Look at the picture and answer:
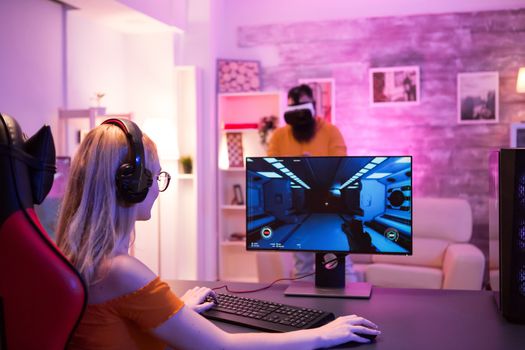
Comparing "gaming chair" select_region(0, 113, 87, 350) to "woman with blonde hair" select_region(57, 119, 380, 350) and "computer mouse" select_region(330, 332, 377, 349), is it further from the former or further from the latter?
"computer mouse" select_region(330, 332, 377, 349)

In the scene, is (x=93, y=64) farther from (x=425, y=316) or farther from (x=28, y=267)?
(x=28, y=267)

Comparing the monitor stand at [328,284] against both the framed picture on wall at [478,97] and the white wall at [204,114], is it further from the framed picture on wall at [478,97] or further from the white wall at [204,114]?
the framed picture on wall at [478,97]

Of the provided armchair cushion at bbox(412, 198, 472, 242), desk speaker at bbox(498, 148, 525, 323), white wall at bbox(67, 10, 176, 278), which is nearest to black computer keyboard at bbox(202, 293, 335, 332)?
desk speaker at bbox(498, 148, 525, 323)

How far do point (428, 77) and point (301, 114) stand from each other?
1650mm

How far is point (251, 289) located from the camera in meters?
2.03

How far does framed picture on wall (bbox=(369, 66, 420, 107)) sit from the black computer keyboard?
375 centimetres

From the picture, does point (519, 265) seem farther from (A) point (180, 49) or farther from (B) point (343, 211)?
(A) point (180, 49)

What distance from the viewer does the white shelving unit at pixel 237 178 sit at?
211 inches

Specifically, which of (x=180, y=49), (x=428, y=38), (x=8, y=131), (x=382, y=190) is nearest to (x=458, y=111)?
(x=428, y=38)

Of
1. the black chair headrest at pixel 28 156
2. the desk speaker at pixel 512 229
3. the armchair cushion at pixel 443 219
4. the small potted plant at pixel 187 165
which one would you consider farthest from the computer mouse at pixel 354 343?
the small potted plant at pixel 187 165

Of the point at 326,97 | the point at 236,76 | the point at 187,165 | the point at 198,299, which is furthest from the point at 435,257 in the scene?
the point at 198,299

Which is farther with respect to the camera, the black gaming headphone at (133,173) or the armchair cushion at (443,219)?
→ the armchair cushion at (443,219)

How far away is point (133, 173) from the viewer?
135cm

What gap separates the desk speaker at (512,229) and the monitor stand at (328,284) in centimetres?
46
